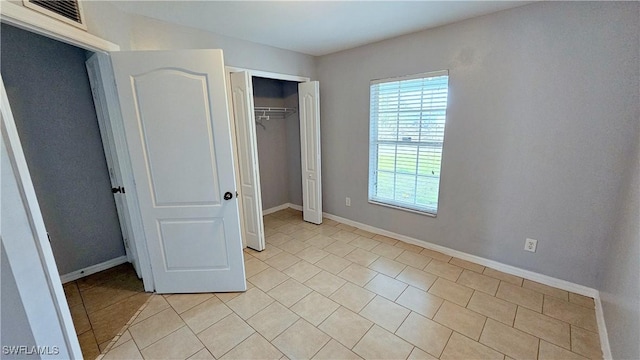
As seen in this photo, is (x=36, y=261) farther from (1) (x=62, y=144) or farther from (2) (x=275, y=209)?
(2) (x=275, y=209)

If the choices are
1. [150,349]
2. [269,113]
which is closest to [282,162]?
[269,113]

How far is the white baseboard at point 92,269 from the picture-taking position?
2447mm

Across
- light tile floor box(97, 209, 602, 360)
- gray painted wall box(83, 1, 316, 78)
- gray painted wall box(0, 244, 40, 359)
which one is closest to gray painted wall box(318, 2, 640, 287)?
light tile floor box(97, 209, 602, 360)

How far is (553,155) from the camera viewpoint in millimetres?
2090

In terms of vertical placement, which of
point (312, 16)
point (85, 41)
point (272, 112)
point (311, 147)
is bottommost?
point (311, 147)

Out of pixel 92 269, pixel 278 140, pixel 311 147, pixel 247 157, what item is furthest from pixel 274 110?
pixel 92 269

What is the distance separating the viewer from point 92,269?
260 centimetres

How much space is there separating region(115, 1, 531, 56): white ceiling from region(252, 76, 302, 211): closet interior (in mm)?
1222

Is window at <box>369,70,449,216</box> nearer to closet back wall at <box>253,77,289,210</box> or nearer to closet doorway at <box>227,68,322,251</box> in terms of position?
closet doorway at <box>227,68,322,251</box>

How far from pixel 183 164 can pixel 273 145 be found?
2.29m

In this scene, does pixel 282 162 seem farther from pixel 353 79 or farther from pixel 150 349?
pixel 150 349

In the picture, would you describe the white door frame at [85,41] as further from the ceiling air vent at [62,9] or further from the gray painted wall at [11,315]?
the gray painted wall at [11,315]

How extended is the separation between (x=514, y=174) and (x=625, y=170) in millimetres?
646

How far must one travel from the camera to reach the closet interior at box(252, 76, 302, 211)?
4.00 meters
